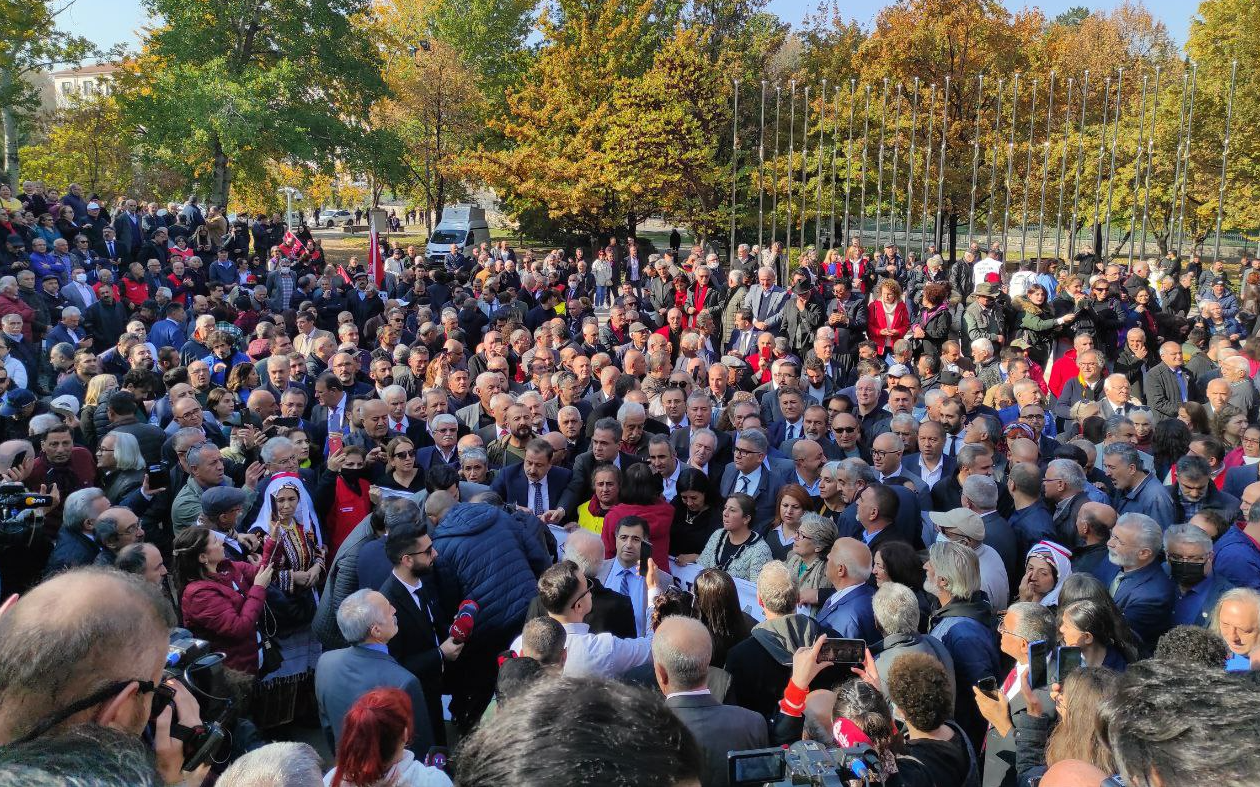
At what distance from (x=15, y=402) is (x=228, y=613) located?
4.28 metres

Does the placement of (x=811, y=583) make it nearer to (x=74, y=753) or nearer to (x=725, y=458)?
(x=725, y=458)

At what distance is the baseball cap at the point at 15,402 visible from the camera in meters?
7.75

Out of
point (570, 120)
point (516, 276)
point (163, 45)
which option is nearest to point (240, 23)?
point (163, 45)

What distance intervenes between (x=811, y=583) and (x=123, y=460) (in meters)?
4.45

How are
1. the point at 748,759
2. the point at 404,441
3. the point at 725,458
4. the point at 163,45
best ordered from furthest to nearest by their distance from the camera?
the point at 163,45 < the point at 725,458 < the point at 404,441 < the point at 748,759

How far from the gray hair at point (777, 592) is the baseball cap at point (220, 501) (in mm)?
2960

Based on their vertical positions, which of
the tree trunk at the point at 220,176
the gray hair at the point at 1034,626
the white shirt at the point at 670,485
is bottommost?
the white shirt at the point at 670,485

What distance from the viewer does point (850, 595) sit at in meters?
4.77

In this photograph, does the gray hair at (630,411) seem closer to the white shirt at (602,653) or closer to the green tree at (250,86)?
the white shirt at (602,653)

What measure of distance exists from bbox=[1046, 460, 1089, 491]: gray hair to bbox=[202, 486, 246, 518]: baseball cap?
498 cm

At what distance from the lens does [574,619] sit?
15.0 ft

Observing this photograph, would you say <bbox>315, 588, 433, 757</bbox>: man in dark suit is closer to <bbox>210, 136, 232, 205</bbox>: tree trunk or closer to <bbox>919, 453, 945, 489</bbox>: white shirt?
<bbox>919, 453, 945, 489</bbox>: white shirt

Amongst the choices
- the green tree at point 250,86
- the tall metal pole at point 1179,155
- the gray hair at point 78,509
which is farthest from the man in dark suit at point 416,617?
the green tree at point 250,86

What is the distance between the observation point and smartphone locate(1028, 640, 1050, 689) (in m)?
3.83
